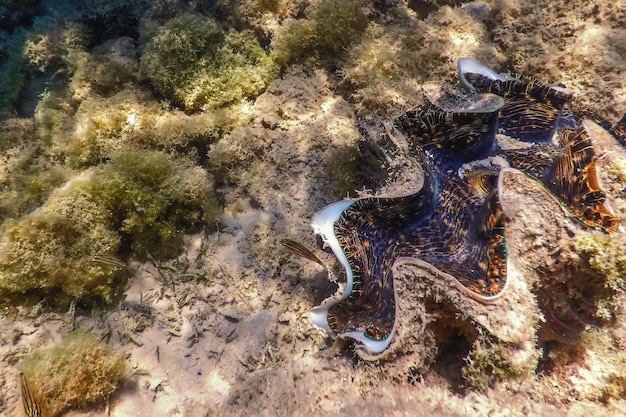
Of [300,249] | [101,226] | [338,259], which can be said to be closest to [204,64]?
[101,226]

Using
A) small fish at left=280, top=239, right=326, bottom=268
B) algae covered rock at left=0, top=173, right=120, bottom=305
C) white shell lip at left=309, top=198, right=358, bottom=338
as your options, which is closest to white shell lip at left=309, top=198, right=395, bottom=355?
white shell lip at left=309, top=198, right=358, bottom=338

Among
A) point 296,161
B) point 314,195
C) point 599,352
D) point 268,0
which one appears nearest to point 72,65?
point 268,0

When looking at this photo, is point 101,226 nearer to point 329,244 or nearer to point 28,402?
point 28,402

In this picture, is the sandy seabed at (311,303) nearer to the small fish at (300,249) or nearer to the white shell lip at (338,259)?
the white shell lip at (338,259)

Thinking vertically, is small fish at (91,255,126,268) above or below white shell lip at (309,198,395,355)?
below

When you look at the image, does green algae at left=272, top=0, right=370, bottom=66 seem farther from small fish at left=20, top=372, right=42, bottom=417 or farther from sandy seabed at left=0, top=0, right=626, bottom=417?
small fish at left=20, top=372, right=42, bottom=417

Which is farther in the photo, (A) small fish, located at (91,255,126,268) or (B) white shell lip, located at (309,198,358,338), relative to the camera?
(A) small fish, located at (91,255,126,268)

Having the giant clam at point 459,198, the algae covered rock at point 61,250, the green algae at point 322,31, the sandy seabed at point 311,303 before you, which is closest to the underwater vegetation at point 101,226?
the algae covered rock at point 61,250
